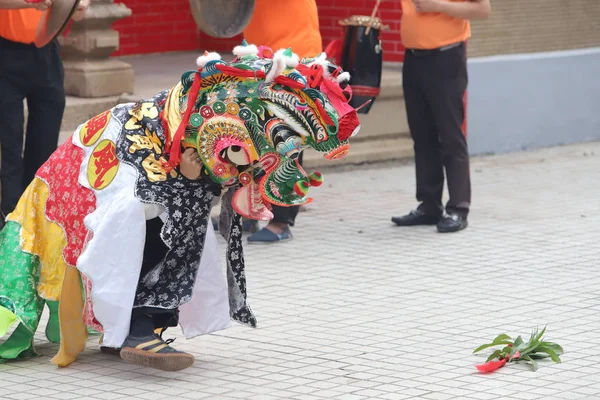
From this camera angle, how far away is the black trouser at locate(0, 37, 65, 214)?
7219 millimetres

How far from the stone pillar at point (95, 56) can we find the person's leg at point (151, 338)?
14.6 ft

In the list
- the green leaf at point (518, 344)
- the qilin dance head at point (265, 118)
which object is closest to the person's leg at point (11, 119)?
the qilin dance head at point (265, 118)

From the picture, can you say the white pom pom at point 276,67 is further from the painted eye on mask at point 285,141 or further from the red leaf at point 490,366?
the red leaf at point 490,366

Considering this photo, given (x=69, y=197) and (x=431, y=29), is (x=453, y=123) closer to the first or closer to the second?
(x=431, y=29)

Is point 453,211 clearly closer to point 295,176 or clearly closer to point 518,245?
point 518,245

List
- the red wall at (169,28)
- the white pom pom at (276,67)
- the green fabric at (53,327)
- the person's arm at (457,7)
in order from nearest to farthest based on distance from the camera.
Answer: the white pom pom at (276,67) < the green fabric at (53,327) < the person's arm at (457,7) < the red wall at (169,28)

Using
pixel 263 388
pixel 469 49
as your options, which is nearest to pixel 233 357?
pixel 263 388

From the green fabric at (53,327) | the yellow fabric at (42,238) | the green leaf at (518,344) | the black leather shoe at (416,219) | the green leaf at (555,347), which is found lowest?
the black leather shoe at (416,219)

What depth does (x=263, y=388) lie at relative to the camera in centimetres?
500

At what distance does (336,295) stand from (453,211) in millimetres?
1834

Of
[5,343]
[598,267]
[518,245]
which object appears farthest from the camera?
[518,245]

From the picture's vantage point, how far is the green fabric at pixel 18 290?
5.28 meters

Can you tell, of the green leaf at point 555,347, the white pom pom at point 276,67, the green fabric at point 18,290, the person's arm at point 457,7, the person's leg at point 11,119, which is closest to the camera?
the white pom pom at point 276,67

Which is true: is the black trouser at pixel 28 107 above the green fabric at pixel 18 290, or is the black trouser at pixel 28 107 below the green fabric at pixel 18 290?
above
